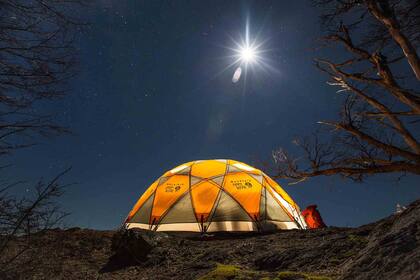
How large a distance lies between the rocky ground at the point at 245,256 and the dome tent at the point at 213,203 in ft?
3.36

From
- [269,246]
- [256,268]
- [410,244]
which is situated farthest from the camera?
[269,246]

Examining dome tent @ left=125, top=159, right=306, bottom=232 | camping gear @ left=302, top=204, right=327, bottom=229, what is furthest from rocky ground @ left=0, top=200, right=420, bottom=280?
camping gear @ left=302, top=204, right=327, bottom=229

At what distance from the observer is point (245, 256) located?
22.6 ft

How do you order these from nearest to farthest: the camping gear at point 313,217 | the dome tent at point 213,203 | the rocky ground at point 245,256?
the rocky ground at point 245,256
the dome tent at point 213,203
the camping gear at point 313,217

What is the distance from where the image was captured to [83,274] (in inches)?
292

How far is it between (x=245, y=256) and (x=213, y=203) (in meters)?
5.76

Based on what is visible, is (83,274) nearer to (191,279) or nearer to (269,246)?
(191,279)

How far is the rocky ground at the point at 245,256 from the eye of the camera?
8.34 feet

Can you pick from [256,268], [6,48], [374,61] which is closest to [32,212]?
[6,48]

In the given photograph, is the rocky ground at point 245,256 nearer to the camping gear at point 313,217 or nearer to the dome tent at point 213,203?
the dome tent at point 213,203

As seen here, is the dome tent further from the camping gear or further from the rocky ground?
the camping gear

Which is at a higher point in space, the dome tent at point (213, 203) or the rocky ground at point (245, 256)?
the dome tent at point (213, 203)

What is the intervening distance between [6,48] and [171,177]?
1119cm

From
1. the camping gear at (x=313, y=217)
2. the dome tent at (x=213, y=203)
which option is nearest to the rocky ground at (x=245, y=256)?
the dome tent at (x=213, y=203)
